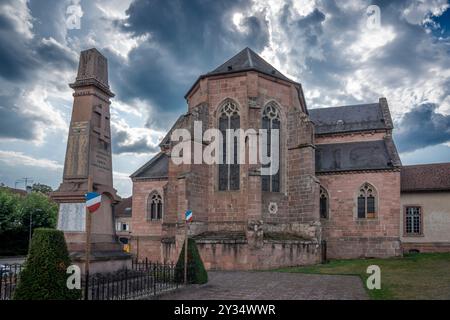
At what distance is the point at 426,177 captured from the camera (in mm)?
31297

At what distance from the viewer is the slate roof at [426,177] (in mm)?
30109

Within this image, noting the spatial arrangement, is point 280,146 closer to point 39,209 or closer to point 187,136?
point 187,136

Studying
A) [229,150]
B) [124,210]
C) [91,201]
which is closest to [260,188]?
[229,150]

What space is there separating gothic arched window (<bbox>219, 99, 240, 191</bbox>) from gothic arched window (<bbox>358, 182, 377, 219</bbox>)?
10.1 m

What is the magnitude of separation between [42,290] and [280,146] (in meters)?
18.7

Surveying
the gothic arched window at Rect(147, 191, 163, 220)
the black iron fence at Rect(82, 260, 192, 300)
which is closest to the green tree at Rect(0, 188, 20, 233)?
the gothic arched window at Rect(147, 191, 163, 220)

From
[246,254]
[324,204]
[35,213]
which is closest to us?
[246,254]

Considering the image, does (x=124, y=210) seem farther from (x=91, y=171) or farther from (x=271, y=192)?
(x=91, y=171)

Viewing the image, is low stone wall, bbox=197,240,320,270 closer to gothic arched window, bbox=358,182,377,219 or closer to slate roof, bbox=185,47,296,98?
gothic arched window, bbox=358,182,377,219

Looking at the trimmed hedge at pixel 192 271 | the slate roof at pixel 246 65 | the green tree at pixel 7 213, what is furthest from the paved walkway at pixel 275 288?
the green tree at pixel 7 213

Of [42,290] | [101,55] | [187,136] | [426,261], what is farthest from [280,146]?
[42,290]

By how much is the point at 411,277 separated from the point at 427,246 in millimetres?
15293

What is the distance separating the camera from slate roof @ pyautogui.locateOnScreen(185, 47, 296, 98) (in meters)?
24.7

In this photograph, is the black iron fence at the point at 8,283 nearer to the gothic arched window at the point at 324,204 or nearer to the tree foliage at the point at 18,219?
the gothic arched window at the point at 324,204
